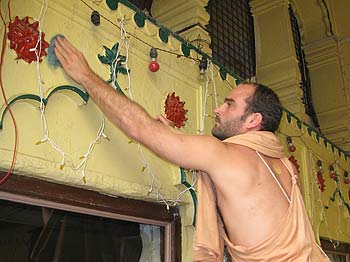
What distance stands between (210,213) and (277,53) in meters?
2.67

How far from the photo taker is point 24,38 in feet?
5.10

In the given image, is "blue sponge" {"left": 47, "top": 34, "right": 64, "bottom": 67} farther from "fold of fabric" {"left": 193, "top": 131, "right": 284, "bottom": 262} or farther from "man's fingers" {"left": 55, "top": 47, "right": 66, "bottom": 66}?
"fold of fabric" {"left": 193, "top": 131, "right": 284, "bottom": 262}

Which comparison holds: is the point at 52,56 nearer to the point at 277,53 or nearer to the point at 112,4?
the point at 112,4

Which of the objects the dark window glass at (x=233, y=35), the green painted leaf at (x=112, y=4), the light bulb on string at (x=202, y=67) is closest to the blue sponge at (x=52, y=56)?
the green painted leaf at (x=112, y=4)

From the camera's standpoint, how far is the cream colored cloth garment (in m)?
1.49

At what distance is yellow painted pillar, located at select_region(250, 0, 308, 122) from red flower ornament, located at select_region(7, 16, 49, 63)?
2.54 m

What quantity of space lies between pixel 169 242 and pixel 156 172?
301 millimetres

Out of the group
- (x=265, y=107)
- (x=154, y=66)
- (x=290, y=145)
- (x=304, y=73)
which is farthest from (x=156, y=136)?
(x=304, y=73)

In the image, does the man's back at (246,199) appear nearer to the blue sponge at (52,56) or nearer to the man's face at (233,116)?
the man's face at (233,116)

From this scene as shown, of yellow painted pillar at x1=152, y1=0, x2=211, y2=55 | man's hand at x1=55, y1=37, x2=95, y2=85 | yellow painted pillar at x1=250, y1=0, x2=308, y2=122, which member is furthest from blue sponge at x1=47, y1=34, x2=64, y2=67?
yellow painted pillar at x1=250, y1=0, x2=308, y2=122

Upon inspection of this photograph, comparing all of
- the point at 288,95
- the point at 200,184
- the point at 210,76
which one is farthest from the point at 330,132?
the point at 200,184

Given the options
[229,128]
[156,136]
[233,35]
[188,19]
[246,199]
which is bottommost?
[246,199]

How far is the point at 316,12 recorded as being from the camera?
184 inches

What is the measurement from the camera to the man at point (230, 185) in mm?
1482
